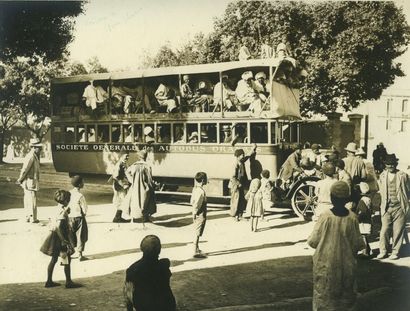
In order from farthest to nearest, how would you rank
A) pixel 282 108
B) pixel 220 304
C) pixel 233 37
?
pixel 233 37
pixel 282 108
pixel 220 304

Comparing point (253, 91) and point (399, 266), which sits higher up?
point (253, 91)

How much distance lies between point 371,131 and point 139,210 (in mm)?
22783

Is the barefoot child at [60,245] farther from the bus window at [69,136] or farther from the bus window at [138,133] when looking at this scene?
the bus window at [69,136]

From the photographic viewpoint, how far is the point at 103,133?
11891 millimetres

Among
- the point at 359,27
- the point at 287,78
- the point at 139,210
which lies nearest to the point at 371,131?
the point at 359,27

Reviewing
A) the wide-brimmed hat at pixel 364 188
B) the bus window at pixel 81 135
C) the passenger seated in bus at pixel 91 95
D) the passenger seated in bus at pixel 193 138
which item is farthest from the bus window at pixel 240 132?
the bus window at pixel 81 135

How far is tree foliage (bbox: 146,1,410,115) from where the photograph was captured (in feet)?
52.0

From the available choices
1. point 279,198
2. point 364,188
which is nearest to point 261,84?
point 279,198

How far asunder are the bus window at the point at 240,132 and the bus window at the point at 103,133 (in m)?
3.52

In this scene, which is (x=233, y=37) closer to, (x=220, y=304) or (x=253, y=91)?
(x=253, y=91)

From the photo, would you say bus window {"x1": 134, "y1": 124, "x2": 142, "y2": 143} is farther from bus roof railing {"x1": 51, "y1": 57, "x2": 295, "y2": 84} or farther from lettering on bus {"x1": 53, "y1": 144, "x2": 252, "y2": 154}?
bus roof railing {"x1": 51, "y1": 57, "x2": 295, "y2": 84}

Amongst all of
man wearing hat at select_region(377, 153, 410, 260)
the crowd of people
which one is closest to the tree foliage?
the crowd of people

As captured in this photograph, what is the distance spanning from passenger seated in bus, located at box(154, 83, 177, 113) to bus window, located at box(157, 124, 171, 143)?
41 centimetres

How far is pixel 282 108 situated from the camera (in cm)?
1008
